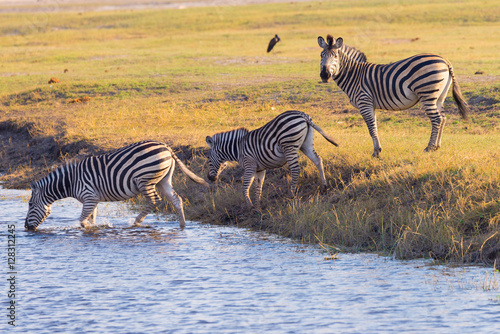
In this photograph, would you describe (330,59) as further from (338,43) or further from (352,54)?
(352,54)

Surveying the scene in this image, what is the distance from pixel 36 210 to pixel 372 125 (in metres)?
6.17

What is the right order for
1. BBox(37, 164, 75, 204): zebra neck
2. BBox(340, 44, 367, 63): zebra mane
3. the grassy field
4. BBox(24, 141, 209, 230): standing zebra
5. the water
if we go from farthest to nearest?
BBox(340, 44, 367, 63): zebra mane
BBox(37, 164, 75, 204): zebra neck
BBox(24, 141, 209, 230): standing zebra
the grassy field
the water

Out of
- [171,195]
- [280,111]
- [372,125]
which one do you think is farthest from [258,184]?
[280,111]

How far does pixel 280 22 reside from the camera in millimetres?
59406

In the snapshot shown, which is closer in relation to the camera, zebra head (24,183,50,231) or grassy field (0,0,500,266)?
grassy field (0,0,500,266)

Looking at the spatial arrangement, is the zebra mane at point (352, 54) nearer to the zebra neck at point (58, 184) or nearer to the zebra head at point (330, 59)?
the zebra head at point (330, 59)

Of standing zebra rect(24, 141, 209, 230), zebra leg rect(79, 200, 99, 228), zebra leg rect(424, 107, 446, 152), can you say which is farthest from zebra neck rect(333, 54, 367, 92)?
zebra leg rect(79, 200, 99, 228)

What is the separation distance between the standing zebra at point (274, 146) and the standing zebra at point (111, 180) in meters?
0.98

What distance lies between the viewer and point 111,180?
35.4ft

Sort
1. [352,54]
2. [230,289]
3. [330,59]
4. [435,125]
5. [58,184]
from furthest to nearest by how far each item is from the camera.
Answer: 1. [352,54]
2. [330,59]
3. [435,125]
4. [58,184]
5. [230,289]

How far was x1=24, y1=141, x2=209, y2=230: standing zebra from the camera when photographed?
35.0ft

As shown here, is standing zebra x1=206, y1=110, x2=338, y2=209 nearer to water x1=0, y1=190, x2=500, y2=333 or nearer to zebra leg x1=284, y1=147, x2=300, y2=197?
zebra leg x1=284, y1=147, x2=300, y2=197

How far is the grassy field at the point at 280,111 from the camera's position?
31.0 ft

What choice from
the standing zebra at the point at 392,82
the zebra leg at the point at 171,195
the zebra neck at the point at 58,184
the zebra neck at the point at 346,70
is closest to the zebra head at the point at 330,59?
the standing zebra at the point at 392,82
